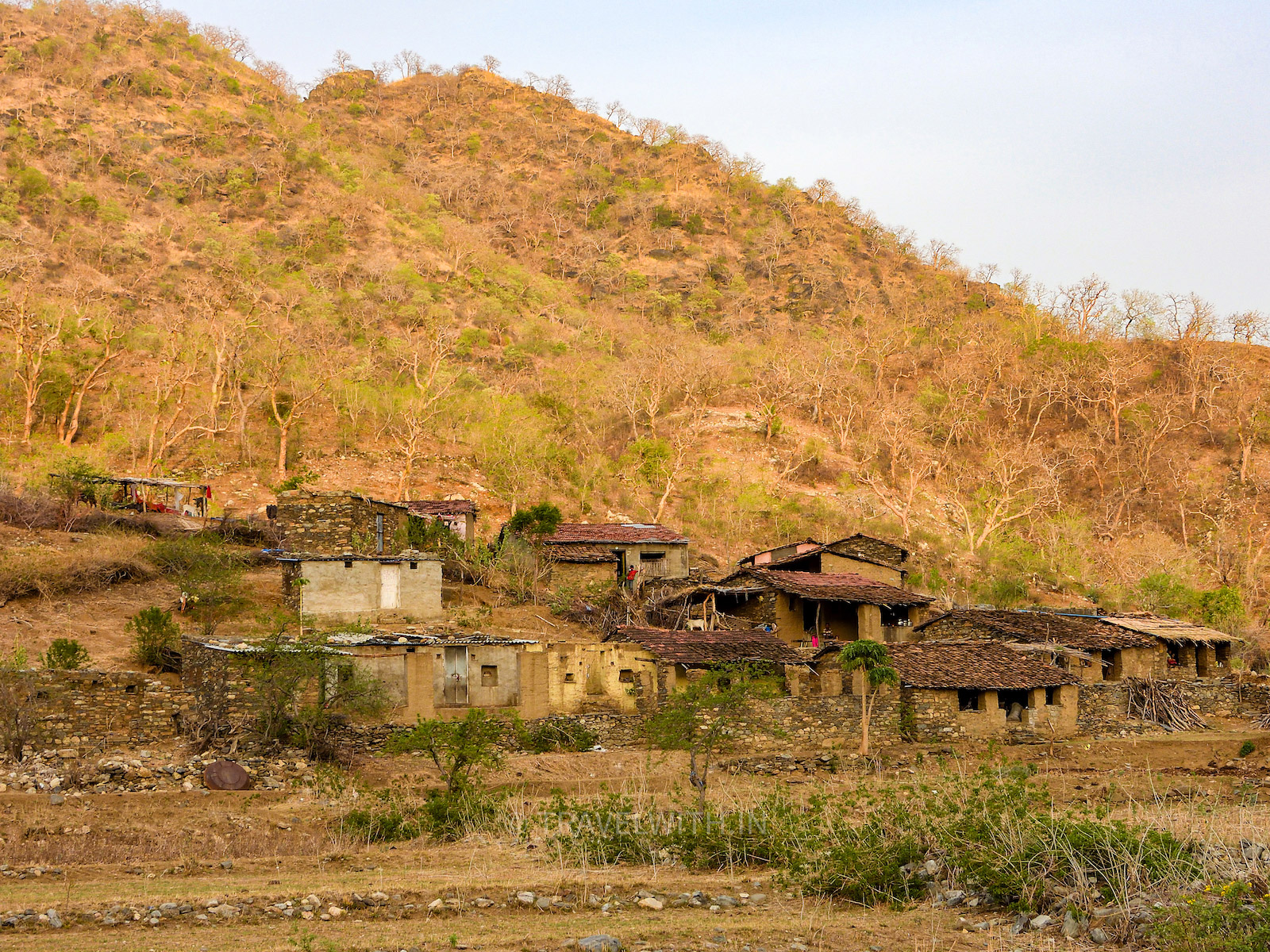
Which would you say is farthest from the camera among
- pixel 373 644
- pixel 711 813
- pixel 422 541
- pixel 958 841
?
pixel 422 541

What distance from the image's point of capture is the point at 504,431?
5566 cm

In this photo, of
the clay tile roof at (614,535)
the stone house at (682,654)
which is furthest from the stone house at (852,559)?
the stone house at (682,654)

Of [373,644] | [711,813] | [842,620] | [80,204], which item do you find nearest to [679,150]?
[80,204]

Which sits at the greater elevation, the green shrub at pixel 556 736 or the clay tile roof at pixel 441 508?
the clay tile roof at pixel 441 508

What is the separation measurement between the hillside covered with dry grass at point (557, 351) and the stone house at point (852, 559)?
7.03 meters

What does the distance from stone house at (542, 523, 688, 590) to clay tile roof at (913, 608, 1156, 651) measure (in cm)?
960

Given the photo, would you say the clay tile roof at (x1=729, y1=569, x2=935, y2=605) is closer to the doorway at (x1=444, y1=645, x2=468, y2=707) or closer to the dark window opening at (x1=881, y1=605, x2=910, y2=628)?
the dark window opening at (x1=881, y1=605, x2=910, y2=628)

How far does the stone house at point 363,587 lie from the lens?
2964cm

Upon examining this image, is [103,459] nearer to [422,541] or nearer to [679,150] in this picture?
[422,541]

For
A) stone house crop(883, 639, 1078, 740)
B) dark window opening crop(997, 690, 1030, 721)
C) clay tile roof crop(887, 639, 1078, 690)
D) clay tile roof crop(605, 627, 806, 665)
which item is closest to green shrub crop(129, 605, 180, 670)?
clay tile roof crop(605, 627, 806, 665)

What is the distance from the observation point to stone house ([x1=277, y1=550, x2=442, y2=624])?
2964 centimetres

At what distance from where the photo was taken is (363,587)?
30047 millimetres

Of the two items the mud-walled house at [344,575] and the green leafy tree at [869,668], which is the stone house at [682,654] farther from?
the mud-walled house at [344,575]

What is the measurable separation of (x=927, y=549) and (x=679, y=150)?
265ft
